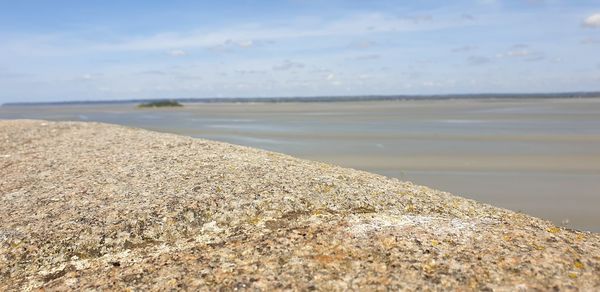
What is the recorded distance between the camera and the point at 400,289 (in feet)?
22.7

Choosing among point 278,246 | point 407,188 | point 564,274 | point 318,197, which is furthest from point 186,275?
point 407,188

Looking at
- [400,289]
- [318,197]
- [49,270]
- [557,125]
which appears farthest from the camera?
[557,125]

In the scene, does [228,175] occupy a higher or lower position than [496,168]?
higher

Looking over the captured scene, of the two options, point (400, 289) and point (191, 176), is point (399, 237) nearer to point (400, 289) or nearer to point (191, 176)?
point (400, 289)

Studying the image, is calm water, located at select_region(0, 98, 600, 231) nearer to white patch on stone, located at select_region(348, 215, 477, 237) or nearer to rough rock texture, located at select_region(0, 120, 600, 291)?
rough rock texture, located at select_region(0, 120, 600, 291)

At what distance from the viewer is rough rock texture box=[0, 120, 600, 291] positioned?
290 inches

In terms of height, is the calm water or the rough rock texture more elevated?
the rough rock texture

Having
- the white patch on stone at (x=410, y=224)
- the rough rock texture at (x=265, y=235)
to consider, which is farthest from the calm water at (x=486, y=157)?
the white patch on stone at (x=410, y=224)

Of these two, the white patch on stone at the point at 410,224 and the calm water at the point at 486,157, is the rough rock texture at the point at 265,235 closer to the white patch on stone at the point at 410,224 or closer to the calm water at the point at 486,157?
the white patch on stone at the point at 410,224

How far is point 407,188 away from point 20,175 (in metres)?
10.7

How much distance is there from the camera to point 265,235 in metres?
9.09

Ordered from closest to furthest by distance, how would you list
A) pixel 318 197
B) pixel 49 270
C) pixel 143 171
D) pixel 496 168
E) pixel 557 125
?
1. pixel 49 270
2. pixel 318 197
3. pixel 143 171
4. pixel 496 168
5. pixel 557 125

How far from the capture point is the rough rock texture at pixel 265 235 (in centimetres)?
736

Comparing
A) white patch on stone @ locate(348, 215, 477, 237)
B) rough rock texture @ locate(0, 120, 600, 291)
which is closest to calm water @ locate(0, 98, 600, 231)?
rough rock texture @ locate(0, 120, 600, 291)
